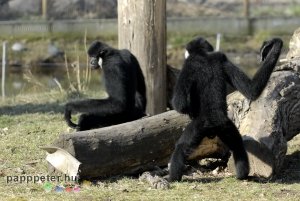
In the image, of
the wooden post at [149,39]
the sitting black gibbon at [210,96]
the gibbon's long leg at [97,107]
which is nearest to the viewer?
the sitting black gibbon at [210,96]

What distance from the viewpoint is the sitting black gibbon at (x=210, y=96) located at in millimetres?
8414

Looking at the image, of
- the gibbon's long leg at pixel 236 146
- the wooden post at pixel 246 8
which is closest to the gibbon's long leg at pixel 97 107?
the gibbon's long leg at pixel 236 146

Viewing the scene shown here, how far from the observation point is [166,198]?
25.4 feet

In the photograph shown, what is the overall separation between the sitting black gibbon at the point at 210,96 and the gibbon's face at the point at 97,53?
1.81 m

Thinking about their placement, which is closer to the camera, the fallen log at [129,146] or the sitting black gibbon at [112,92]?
→ the fallen log at [129,146]

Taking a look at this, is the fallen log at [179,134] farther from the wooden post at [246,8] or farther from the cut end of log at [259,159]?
the wooden post at [246,8]

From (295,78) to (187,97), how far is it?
2.05 meters

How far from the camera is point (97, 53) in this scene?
10.0 metres

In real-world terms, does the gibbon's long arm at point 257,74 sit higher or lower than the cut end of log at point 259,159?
higher

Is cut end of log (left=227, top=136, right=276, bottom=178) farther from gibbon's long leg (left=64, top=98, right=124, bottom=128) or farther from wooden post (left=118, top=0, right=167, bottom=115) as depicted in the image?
wooden post (left=118, top=0, right=167, bottom=115)

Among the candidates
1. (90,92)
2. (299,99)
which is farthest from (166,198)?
(90,92)

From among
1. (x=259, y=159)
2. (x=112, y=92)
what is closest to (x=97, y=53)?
(x=112, y=92)

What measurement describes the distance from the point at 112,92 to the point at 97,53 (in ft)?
2.00

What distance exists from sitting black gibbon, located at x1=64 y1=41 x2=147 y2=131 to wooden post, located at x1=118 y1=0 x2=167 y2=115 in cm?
40
